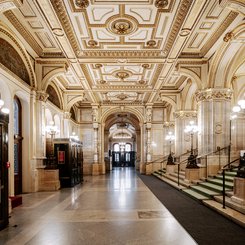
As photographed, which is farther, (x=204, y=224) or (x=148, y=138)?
(x=148, y=138)

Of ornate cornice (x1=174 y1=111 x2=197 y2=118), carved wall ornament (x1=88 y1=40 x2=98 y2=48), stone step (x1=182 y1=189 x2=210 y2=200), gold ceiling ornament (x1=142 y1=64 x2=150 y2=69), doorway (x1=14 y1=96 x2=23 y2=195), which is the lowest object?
stone step (x1=182 y1=189 x2=210 y2=200)

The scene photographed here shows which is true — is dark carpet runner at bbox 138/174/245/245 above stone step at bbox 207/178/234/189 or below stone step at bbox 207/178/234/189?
below

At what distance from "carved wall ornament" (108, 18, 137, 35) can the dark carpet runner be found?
5.64 meters

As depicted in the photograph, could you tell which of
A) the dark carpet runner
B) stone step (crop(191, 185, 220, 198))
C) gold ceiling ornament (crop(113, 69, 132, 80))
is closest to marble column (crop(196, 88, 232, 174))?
stone step (crop(191, 185, 220, 198))

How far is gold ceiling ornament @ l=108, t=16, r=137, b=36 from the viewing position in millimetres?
7973

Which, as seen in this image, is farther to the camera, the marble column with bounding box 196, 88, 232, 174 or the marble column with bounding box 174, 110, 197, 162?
the marble column with bounding box 174, 110, 197, 162

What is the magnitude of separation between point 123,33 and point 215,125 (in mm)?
5237

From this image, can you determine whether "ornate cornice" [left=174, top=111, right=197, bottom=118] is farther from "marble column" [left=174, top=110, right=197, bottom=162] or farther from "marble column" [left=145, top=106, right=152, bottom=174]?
"marble column" [left=145, top=106, right=152, bottom=174]

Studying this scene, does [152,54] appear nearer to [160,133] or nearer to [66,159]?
[66,159]

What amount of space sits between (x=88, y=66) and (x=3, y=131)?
284 inches

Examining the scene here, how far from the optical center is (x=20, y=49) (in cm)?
938

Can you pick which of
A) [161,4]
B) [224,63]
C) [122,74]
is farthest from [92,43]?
[224,63]

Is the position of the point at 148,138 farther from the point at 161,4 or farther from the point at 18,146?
the point at 161,4

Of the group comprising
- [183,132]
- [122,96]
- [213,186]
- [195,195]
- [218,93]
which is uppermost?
[122,96]
